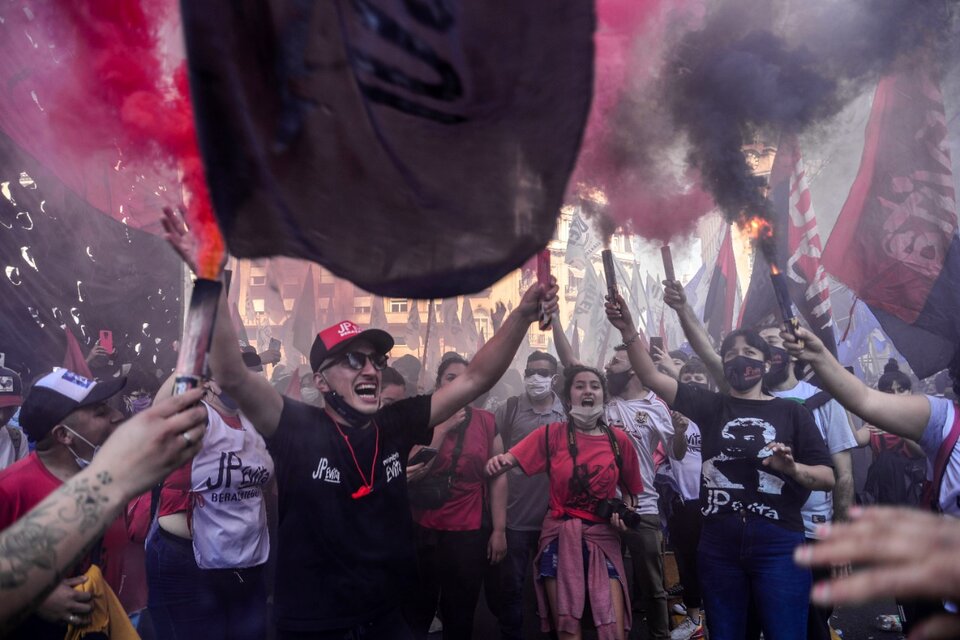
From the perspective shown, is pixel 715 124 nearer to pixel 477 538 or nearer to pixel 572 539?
pixel 572 539

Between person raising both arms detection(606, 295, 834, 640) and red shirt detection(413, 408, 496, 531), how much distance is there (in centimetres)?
153

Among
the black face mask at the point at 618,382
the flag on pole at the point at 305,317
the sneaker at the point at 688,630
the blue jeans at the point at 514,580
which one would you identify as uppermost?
the flag on pole at the point at 305,317

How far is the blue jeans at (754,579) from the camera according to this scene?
360 cm

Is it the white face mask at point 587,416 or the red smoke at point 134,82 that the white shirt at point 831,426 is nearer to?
the white face mask at point 587,416

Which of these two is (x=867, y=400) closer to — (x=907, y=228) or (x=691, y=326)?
(x=691, y=326)

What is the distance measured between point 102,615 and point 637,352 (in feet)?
10.2

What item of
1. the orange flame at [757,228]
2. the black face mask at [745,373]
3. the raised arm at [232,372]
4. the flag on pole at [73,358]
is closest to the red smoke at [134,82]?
the raised arm at [232,372]

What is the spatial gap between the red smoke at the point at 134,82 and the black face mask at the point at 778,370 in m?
4.07

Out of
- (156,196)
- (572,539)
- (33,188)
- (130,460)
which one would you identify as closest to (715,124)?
(572,539)

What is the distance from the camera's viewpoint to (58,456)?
2902 millimetres

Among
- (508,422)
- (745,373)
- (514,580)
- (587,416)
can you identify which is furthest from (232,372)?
(508,422)

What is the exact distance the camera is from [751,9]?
3883mm

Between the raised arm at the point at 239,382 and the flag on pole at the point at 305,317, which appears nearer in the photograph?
the raised arm at the point at 239,382

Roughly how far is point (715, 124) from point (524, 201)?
237 cm
